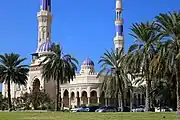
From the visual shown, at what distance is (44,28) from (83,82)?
17308 mm

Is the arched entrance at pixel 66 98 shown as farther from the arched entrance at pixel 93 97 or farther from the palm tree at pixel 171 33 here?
the palm tree at pixel 171 33

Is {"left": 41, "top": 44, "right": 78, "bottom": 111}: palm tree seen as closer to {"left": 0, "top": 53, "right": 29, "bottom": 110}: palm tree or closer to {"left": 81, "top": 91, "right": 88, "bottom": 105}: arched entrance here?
{"left": 0, "top": 53, "right": 29, "bottom": 110}: palm tree

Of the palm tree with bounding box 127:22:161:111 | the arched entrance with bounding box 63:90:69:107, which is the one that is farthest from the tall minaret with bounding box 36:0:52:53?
the palm tree with bounding box 127:22:161:111

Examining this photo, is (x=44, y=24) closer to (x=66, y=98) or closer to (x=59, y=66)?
(x=66, y=98)

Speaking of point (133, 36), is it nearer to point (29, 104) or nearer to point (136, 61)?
point (136, 61)

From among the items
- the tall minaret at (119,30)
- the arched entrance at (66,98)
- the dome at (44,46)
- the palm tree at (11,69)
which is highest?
the tall minaret at (119,30)

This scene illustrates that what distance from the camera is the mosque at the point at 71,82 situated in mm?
84438

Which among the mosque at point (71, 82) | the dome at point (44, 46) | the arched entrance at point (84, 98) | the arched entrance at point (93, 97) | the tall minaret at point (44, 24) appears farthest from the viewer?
the tall minaret at point (44, 24)

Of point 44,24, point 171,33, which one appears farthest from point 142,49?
point 44,24

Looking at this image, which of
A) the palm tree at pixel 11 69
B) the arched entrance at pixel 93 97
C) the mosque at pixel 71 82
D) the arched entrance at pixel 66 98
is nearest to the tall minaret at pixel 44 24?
the mosque at pixel 71 82

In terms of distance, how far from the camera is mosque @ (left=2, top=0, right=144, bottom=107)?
84.4 m

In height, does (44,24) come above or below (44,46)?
above

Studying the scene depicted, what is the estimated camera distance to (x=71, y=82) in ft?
289

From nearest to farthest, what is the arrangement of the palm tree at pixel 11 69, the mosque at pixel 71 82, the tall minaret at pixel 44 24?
the palm tree at pixel 11 69 → the mosque at pixel 71 82 → the tall minaret at pixel 44 24
